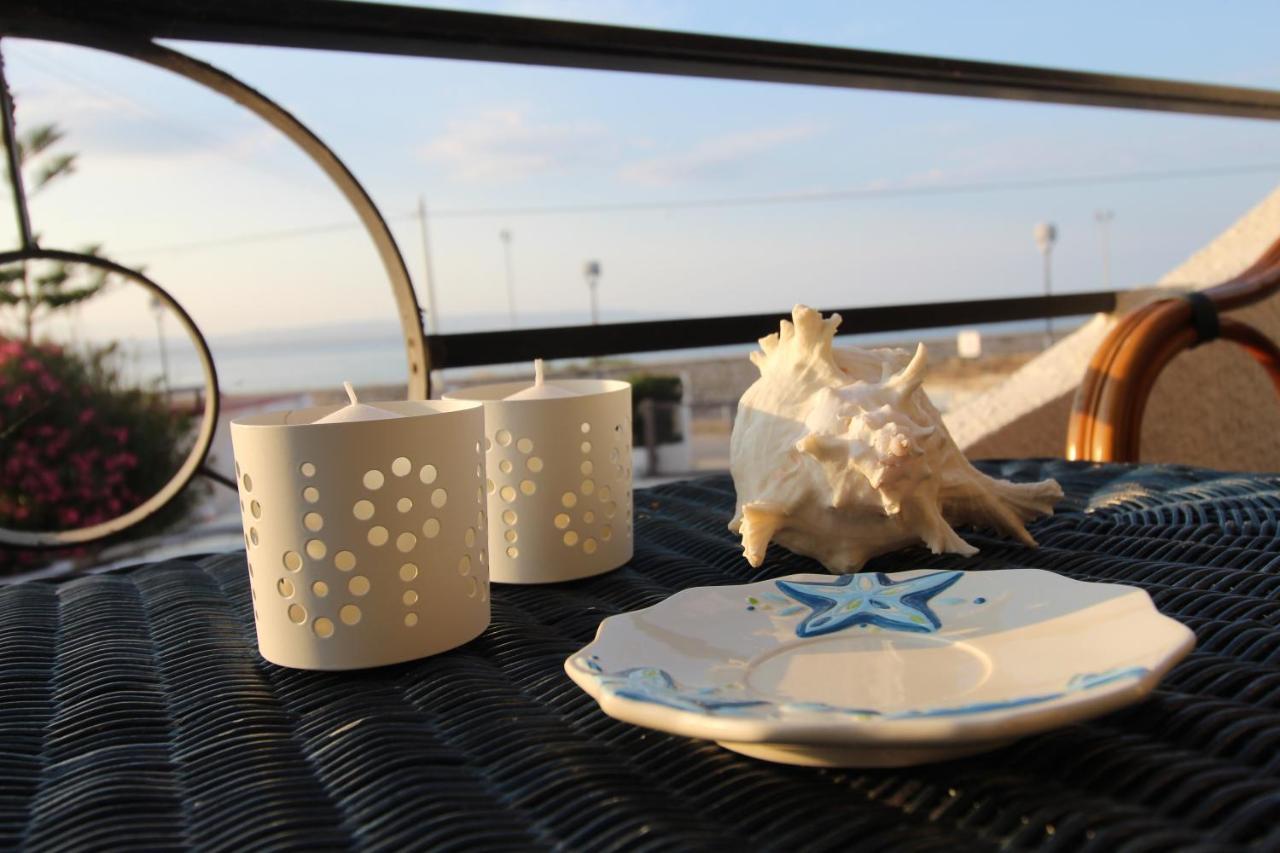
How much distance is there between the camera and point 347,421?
1.88ft

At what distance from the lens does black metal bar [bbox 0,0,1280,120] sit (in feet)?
3.66

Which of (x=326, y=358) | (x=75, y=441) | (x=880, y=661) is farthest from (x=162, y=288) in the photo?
(x=326, y=358)

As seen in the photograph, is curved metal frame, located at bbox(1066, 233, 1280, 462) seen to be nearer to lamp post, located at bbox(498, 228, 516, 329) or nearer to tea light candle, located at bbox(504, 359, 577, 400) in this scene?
tea light candle, located at bbox(504, 359, 577, 400)

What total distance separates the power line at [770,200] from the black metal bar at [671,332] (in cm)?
693

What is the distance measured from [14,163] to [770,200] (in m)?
13.1

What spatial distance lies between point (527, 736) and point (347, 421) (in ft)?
0.77

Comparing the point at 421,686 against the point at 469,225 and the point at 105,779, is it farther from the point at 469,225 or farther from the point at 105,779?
the point at 469,225

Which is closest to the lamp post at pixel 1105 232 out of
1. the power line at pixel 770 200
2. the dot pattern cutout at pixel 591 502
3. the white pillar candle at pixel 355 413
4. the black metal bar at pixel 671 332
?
the power line at pixel 770 200

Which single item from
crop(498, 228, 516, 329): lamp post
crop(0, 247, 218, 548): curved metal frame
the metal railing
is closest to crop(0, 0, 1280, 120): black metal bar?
the metal railing

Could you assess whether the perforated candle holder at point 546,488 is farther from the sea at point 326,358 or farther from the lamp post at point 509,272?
the lamp post at point 509,272

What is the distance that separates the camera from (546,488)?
73 cm

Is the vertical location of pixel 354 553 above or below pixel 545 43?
below

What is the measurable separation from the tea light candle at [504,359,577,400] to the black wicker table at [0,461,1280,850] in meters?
0.16

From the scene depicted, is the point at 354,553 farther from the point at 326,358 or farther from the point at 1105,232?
the point at 1105,232
